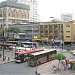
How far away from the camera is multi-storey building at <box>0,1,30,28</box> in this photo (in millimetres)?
104169

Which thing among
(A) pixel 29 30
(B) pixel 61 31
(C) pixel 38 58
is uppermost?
(A) pixel 29 30

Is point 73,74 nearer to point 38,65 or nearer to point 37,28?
point 38,65

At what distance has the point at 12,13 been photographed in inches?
4254

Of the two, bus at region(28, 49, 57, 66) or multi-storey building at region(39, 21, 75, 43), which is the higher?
multi-storey building at region(39, 21, 75, 43)

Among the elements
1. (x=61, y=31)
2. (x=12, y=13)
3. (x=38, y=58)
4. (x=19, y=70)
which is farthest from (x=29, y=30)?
(x=19, y=70)

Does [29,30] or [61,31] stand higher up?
[29,30]

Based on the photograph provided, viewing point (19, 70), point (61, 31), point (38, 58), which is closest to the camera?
point (19, 70)

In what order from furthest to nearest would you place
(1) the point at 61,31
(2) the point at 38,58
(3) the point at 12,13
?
(3) the point at 12,13 < (1) the point at 61,31 < (2) the point at 38,58

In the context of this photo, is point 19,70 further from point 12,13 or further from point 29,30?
point 12,13

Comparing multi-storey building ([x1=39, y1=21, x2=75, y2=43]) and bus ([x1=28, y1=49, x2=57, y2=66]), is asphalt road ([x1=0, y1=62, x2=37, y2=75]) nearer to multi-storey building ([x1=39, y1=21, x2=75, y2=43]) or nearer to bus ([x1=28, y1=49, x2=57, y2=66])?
bus ([x1=28, y1=49, x2=57, y2=66])

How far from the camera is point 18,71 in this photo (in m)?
33.8

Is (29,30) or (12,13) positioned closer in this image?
(29,30)

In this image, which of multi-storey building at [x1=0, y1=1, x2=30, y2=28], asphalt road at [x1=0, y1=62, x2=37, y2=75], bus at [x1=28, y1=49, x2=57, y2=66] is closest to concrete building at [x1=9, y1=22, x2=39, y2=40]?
multi-storey building at [x1=0, y1=1, x2=30, y2=28]

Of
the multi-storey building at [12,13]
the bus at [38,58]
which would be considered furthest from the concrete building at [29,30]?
the bus at [38,58]
